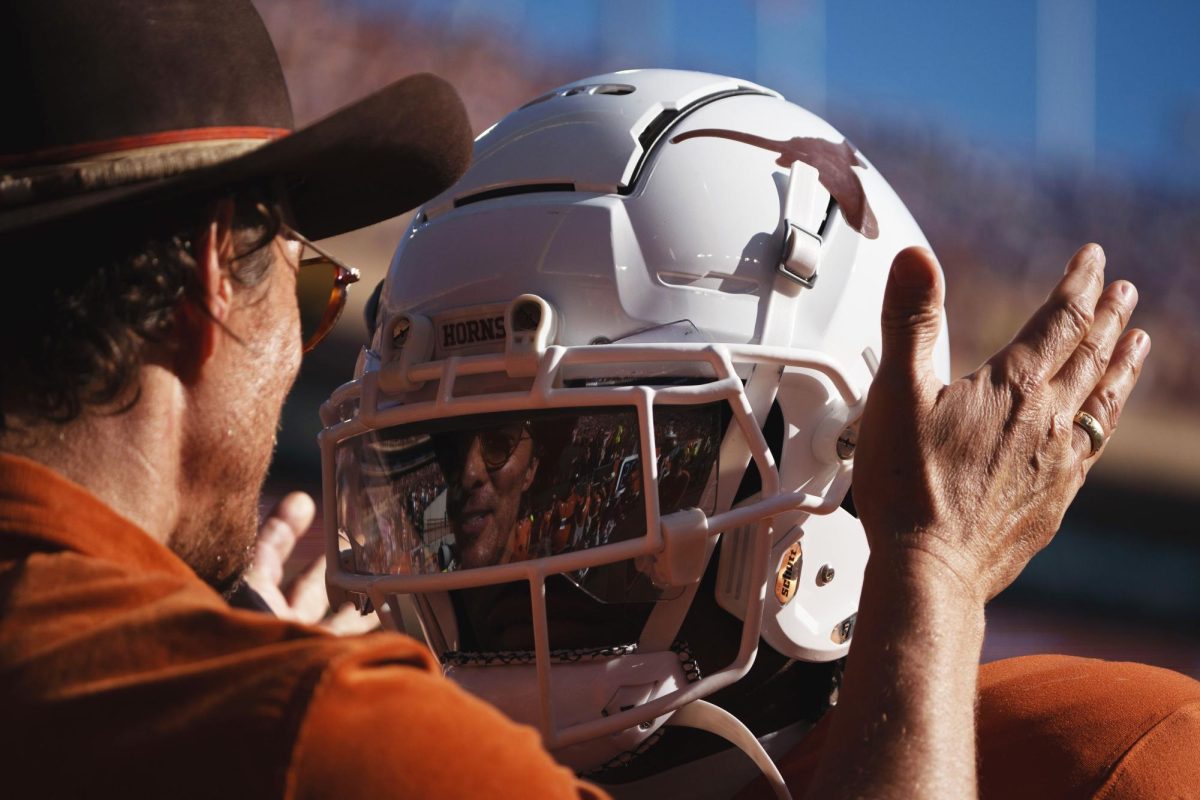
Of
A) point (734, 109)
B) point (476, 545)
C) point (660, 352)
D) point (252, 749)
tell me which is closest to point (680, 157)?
point (734, 109)

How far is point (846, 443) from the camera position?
1794 millimetres

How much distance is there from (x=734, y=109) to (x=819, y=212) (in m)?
0.23

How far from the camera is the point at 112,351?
1.27 meters

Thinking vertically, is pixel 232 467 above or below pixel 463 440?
above

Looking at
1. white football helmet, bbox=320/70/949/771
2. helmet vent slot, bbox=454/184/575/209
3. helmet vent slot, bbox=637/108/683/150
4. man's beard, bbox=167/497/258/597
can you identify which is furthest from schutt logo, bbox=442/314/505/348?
man's beard, bbox=167/497/258/597

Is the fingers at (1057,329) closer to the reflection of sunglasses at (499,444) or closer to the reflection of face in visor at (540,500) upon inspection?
the reflection of face in visor at (540,500)

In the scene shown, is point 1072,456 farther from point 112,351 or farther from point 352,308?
point 352,308

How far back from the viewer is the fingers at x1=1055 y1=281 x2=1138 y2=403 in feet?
5.20

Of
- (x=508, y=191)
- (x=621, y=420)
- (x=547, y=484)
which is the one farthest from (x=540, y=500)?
(x=508, y=191)

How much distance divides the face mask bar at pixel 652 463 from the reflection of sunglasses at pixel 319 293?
0.15 metres

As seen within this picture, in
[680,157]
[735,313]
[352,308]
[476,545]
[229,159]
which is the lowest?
[352,308]

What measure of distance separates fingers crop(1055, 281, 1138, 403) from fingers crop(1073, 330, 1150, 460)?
0.08 feet

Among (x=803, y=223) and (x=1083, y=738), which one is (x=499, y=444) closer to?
(x=803, y=223)

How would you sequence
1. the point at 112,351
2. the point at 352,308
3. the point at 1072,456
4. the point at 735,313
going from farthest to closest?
1. the point at 352,308
2. the point at 735,313
3. the point at 1072,456
4. the point at 112,351
